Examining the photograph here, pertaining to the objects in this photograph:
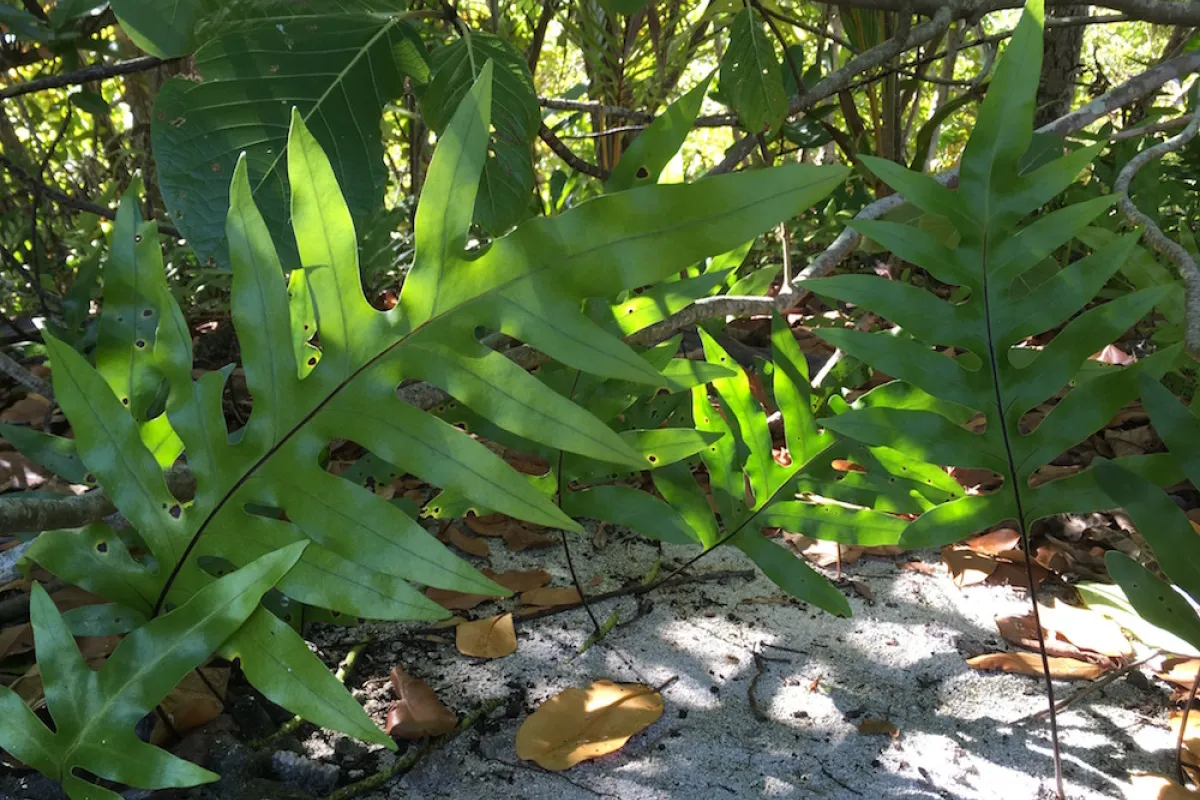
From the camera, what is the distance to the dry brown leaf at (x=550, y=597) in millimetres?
1206

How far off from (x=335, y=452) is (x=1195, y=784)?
5.32 feet

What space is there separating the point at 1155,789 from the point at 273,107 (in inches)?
50.2

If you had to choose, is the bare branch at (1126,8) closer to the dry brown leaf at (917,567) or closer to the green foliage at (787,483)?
the green foliage at (787,483)

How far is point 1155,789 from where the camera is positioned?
2.67ft

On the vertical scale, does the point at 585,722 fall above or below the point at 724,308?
below

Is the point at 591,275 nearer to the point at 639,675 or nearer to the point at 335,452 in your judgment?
the point at 639,675

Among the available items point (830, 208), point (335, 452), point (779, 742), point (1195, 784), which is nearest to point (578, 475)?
point (779, 742)

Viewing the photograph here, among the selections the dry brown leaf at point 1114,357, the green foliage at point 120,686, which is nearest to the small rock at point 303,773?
the green foliage at point 120,686

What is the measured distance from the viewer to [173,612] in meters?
0.65

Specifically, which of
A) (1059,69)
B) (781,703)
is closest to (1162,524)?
(781,703)

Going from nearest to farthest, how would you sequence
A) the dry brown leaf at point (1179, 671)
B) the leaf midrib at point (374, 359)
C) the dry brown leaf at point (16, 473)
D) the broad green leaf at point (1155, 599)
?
1. the leaf midrib at point (374, 359)
2. the broad green leaf at point (1155, 599)
3. the dry brown leaf at point (1179, 671)
4. the dry brown leaf at point (16, 473)

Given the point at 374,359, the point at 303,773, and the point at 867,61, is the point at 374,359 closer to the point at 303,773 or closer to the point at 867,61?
the point at 303,773

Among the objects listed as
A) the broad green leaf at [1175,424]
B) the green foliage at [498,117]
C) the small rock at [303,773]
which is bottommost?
the small rock at [303,773]

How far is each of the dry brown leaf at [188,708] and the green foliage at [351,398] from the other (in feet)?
0.61
